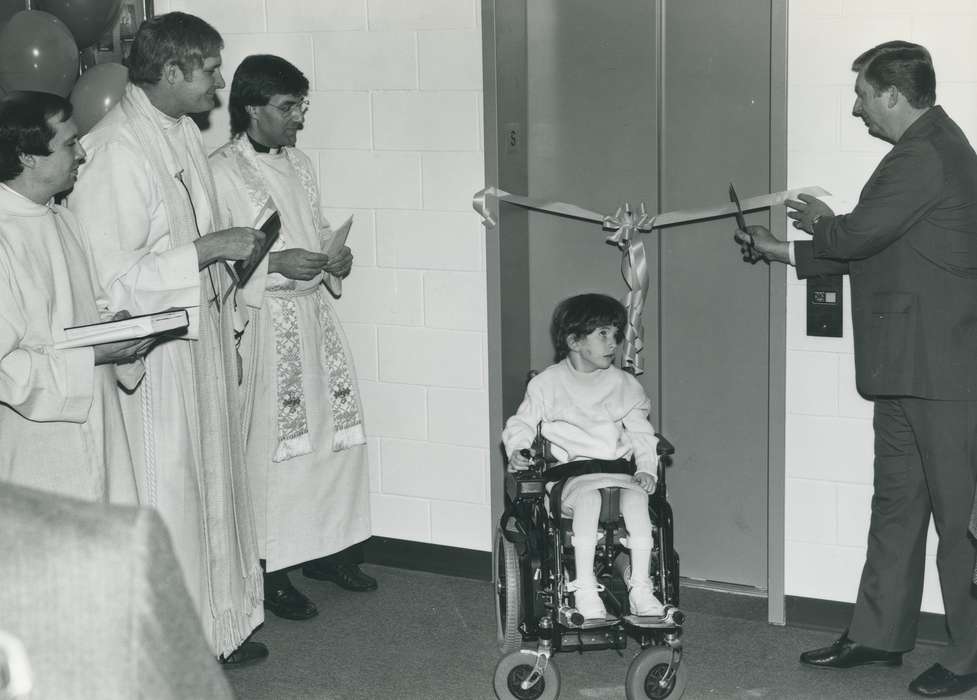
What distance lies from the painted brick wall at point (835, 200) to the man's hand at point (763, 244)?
117 mm

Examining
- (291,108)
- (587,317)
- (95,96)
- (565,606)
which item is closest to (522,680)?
(565,606)

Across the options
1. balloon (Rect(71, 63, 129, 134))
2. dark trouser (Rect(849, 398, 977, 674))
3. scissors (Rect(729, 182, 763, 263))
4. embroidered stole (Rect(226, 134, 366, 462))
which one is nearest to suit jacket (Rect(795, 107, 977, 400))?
dark trouser (Rect(849, 398, 977, 674))

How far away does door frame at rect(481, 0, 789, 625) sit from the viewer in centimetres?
361

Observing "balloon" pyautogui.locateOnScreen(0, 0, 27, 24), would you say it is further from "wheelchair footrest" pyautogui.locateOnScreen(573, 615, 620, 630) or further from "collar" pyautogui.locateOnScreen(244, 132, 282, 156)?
"wheelchair footrest" pyautogui.locateOnScreen(573, 615, 620, 630)

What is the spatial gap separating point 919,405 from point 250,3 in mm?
2559

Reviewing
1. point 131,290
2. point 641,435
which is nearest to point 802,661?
point 641,435

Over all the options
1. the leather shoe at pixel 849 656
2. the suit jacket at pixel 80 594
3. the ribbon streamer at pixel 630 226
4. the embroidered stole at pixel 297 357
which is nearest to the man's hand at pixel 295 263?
the embroidered stole at pixel 297 357

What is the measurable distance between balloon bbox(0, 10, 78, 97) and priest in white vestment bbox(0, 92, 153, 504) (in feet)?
2.30

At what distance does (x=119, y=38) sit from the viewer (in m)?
4.34

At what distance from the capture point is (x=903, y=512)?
3.46 metres

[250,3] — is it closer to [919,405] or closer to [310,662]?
[310,662]

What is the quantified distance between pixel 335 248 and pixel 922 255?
1740 millimetres

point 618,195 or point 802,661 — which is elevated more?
point 618,195

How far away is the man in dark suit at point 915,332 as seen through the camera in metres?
3.26
